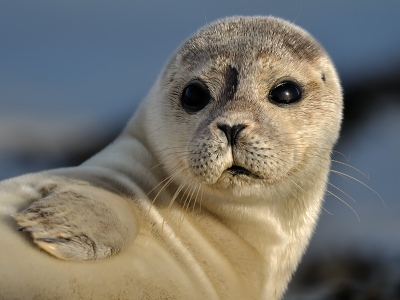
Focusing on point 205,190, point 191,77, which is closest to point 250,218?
point 205,190

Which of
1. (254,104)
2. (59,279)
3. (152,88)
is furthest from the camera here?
(152,88)

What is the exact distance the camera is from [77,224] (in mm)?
2186

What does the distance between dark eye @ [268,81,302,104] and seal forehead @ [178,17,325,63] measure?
19 cm

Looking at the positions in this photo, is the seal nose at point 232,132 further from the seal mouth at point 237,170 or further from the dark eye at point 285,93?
the dark eye at point 285,93

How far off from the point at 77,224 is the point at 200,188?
2.83ft

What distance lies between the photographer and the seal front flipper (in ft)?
7.00

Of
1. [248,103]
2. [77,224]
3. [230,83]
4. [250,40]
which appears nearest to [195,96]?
[230,83]

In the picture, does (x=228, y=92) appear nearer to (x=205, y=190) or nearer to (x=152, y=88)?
(x=205, y=190)

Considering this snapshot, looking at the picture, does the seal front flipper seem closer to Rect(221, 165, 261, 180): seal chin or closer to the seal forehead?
Rect(221, 165, 261, 180): seal chin

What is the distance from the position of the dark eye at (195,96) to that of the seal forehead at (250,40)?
20cm

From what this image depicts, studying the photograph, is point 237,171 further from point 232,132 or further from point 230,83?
point 230,83

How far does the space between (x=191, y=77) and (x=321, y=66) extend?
2.68 ft

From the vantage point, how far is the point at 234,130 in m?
2.58

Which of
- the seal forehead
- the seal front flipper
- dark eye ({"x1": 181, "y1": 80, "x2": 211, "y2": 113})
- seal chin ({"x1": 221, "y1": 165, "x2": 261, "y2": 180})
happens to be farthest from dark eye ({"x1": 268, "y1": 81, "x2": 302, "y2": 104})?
the seal front flipper
